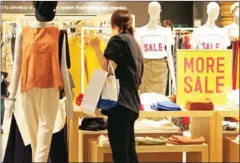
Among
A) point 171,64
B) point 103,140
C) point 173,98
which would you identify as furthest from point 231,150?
point 103,140

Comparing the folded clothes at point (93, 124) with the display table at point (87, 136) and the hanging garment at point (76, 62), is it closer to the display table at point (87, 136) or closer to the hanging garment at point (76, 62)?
the display table at point (87, 136)

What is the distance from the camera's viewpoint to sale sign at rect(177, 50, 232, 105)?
1914 millimetres

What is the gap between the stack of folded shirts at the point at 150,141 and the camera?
2043 mm

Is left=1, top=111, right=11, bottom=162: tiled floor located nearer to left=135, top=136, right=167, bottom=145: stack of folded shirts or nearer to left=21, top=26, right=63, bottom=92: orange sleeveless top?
left=21, top=26, right=63, bottom=92: orange sleeveless top

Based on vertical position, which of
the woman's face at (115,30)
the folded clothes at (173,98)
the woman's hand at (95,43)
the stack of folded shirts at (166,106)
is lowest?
the stack of folded shirts at (166,106)

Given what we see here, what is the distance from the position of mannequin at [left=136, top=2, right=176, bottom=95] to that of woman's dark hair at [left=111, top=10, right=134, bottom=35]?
0.10m

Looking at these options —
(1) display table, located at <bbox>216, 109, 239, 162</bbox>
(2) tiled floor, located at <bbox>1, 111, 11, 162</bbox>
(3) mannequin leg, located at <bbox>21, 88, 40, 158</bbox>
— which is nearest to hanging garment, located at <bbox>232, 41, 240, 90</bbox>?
(1) display table, located at <bbox>216, 109, 239, 162</bbox>

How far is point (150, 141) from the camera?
2066 millimetres

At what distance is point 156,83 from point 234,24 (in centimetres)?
41

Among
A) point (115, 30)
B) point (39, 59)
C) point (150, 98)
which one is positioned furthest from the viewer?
point (150, 98)

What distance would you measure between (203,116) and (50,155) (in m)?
0.67

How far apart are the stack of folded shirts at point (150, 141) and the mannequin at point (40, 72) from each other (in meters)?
0.42

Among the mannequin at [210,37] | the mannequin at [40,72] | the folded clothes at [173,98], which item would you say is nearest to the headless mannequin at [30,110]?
the mannequin at [40,72]

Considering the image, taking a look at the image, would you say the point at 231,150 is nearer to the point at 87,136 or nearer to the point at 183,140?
the point at 183,140
